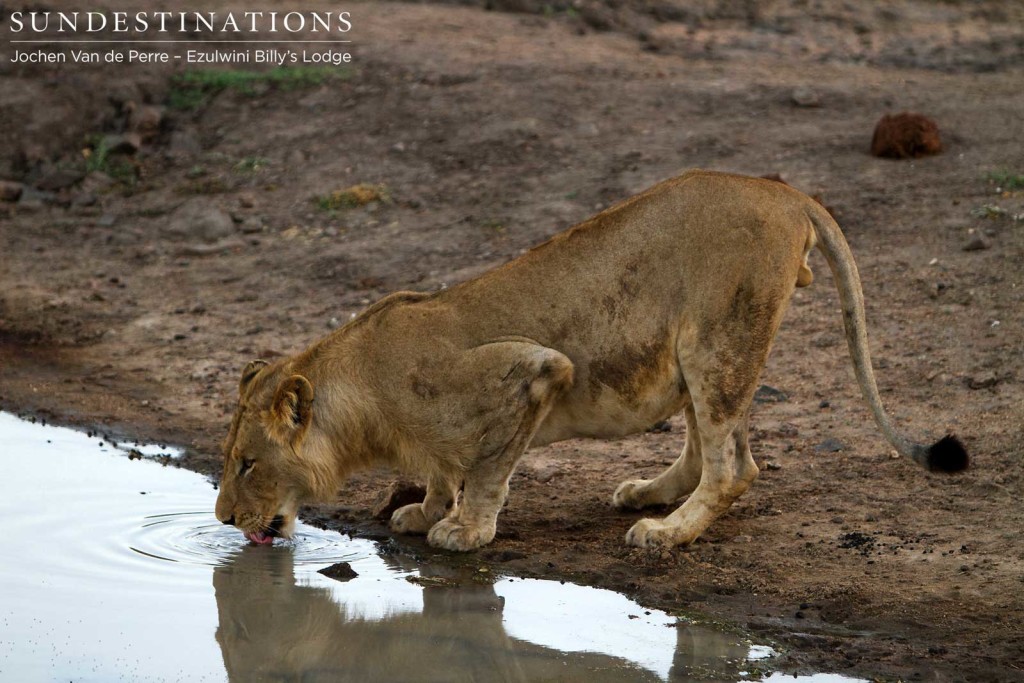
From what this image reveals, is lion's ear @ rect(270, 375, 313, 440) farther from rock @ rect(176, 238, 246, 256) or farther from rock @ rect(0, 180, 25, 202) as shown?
rock @ rect(0, 180, 25, 202)

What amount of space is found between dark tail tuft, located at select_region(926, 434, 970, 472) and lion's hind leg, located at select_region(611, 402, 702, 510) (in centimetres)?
123

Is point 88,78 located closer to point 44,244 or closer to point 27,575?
point 44,244

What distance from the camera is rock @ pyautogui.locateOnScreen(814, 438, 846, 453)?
→ 24.8 feet

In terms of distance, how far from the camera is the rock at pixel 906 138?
11.4 meters

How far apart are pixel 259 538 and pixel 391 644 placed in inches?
49.0

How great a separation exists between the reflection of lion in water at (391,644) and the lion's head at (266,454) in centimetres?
29

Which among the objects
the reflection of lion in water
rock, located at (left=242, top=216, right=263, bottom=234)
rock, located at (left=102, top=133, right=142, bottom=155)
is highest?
rock, located at (left=102, top=133, right=142, bottom=155)

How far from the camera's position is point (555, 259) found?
6438 mm

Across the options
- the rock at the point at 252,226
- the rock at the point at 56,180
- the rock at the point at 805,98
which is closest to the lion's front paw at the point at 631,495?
the rock at the point at 252,226

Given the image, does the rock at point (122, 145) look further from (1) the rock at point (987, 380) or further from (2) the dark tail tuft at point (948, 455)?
(2) the dark tail tuft at point (948, 455)

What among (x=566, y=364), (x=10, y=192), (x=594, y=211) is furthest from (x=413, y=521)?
(x=10, y=192)

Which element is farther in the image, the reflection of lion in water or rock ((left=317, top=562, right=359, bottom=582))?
rock ((left=317, top=562, right=359, bottom=582))

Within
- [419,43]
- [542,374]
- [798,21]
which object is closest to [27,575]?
[542,374]

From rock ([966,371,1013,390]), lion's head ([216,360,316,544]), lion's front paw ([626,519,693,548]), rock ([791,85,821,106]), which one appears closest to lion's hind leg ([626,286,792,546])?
lion's front paw ([626,519,693,548])
